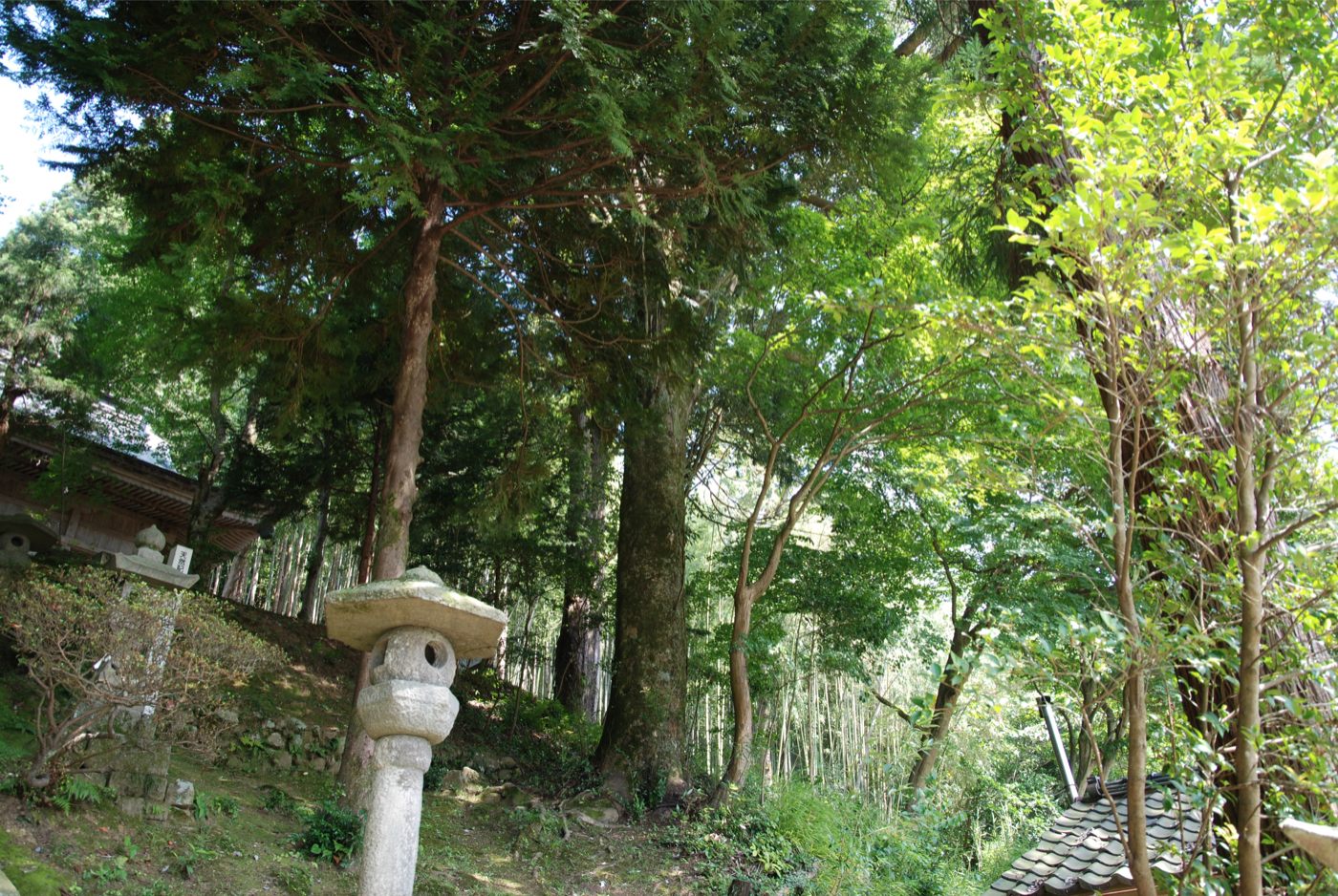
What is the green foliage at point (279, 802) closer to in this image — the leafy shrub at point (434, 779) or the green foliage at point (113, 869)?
the leafy shrub at point (434, 779)

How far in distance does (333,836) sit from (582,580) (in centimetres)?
508

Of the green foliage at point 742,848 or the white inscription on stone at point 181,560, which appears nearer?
the white inscription on stone at point 181,560

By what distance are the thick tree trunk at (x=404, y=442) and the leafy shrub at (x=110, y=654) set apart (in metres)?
0.92

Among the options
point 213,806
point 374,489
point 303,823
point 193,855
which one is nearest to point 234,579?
point 374,489

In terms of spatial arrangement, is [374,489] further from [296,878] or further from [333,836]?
[296,878]

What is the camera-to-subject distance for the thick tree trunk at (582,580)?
33.8 ft

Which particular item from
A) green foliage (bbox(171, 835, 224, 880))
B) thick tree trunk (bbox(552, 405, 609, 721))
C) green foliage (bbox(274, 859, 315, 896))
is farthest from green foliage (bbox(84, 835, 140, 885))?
thick tree trunk (bbox(552, 405, 609, 721))

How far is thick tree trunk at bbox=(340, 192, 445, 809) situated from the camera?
224 inches

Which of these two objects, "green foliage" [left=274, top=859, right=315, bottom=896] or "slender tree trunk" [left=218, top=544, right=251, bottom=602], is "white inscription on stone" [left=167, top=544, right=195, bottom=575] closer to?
"green foliage" [left=274, top=859, right=315, bottom=896]

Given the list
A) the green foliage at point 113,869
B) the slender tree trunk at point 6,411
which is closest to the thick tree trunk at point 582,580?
the green foliage at point 113,869

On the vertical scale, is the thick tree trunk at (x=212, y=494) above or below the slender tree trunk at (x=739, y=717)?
above

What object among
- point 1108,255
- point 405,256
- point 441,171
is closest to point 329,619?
point 441,171

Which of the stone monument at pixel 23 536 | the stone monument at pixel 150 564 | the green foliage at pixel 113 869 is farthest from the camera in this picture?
the stone monument at pixel 23 536

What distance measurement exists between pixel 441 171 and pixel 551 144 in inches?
52.7
